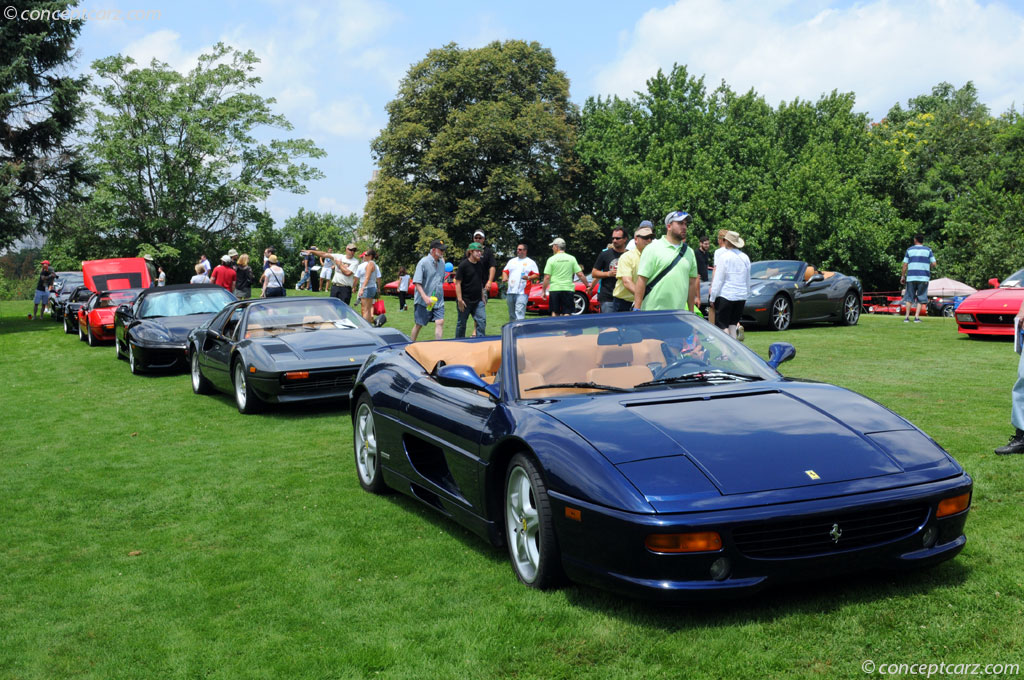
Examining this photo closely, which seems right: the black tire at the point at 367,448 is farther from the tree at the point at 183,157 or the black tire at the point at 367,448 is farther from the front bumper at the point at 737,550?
the tree at the point at 183,157

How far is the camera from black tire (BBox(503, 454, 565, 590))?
4.14 metres

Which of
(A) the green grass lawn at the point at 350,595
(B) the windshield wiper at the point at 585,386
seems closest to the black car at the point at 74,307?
(A) the green grass lawn at the point at 350,595

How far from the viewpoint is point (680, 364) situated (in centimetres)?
512

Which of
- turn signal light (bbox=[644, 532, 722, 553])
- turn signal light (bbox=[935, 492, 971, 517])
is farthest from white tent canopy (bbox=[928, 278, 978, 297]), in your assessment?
turn signal light (bbox=[644, 532, 722, 553])

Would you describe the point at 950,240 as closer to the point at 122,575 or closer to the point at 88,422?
the point at 88,422

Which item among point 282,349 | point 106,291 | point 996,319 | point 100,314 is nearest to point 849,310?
point 996,319

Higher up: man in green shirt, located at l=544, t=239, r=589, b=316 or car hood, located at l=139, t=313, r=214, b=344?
man in green shirt, located at l=544, t=239, r=589, b=316

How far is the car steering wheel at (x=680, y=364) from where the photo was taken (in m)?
5.02

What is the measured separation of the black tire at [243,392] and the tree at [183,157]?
3761cm

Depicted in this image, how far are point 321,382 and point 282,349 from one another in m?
0.68

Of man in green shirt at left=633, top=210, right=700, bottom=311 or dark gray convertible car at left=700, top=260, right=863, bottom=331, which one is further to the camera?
dark gray convertible car at left=700, top=260, right=863, bottom=331

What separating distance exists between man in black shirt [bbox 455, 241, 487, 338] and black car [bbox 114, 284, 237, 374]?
4035 mm

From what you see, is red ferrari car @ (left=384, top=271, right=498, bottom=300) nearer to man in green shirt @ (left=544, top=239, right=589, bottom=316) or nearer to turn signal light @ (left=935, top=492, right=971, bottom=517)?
man in green shirt @ (left=544, top=239, right=589, bottom=316)

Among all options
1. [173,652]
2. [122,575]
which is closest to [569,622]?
[173,652]
